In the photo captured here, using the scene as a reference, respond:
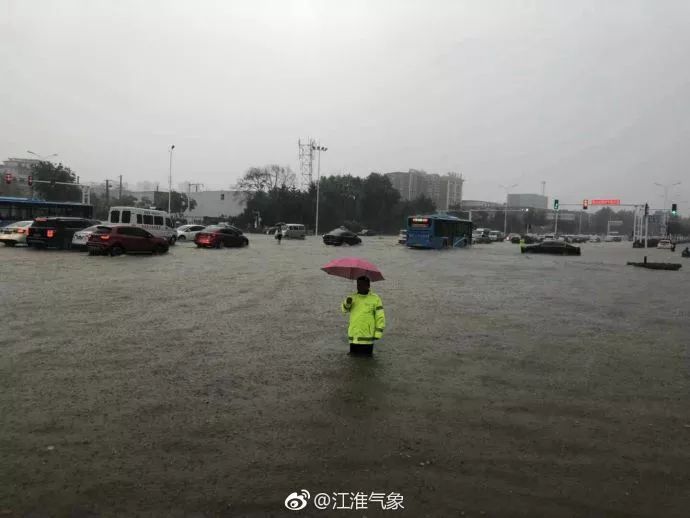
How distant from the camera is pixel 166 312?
11.6m

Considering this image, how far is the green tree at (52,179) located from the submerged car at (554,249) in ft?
184

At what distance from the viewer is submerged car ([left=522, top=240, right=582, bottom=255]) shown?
4594 centimetres

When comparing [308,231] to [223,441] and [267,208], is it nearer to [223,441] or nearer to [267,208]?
[267,208]

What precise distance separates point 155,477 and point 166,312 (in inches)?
303

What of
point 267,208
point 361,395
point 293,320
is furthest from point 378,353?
point 267,208

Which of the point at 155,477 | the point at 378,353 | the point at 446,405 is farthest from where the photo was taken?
the point at 378,353

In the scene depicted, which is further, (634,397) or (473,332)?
(473,332)

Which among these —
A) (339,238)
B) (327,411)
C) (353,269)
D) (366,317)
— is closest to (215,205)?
(339,238)

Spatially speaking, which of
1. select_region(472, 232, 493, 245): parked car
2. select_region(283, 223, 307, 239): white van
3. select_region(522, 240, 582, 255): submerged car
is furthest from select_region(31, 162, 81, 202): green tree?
select_region(522, 240, 582, 255): submerged car

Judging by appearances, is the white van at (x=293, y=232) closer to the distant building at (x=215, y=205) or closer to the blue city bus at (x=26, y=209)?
the blue city bus at (x=26, y=209)

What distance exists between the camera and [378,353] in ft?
28.7

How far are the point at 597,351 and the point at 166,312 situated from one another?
27.4 feet

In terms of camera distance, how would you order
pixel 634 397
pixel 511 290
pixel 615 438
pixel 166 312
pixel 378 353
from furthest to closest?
pixel 511 290 < pixel 166 312 < pixel 378 353 < pixel 634 397 < pixel 615 438

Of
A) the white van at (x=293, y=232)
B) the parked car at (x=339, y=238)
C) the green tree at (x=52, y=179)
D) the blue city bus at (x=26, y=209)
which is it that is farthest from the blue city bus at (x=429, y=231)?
the green tree at (x=52, y=179)
